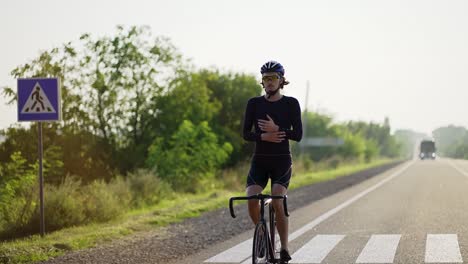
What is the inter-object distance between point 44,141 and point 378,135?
4552 inches

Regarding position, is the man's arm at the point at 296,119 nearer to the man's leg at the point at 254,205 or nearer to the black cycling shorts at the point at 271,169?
the black cycling shorts at the point at 271,169

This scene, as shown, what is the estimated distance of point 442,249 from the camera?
8.59m

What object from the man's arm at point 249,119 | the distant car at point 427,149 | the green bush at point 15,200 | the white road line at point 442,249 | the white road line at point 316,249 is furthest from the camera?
the distant car at point 427,149

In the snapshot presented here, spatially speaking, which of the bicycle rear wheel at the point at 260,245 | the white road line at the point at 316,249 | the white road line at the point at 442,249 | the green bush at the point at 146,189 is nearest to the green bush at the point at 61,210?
the green bush at the point at 146,189

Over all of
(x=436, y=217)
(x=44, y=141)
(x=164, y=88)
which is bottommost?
(x=436, y=217)

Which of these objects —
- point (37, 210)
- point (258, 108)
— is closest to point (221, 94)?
point (37, 210)

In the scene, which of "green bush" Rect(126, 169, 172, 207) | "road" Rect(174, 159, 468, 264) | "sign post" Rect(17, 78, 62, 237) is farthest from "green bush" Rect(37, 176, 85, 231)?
"green bush" Rect(126, 169, 172, 207)

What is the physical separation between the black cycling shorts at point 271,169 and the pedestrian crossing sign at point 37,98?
5604 mm

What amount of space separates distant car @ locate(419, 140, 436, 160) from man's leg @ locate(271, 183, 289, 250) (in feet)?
315

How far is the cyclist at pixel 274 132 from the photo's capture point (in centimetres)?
619

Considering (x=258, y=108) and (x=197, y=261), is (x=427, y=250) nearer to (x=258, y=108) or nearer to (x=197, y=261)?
(x=197, y=261)

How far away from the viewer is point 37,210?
40.8ft

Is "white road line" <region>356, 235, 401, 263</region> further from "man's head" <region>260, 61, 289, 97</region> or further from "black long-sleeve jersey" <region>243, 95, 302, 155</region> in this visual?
"man's head" <region>260, 61, 289, 97</region>

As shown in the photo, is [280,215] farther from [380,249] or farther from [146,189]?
[146,189]
